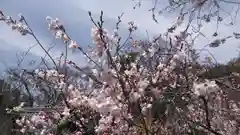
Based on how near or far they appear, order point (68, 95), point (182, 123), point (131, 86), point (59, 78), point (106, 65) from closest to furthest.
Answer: point (106, 65) < point (131, 86) < point (182, 123) < point (68, 95) < point (59, 78)

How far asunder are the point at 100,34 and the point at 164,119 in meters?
0.82

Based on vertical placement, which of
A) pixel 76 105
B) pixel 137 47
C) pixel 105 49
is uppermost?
pixel 137 47

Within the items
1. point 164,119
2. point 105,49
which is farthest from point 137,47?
point 105,49

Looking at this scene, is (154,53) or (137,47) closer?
(154,53)

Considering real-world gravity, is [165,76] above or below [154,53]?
below

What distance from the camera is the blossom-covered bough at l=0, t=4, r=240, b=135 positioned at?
2721mm

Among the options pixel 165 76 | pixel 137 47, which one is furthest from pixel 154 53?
pixel 137 47

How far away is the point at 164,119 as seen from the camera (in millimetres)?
3084

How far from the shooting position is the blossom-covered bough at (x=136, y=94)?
2.72 metres

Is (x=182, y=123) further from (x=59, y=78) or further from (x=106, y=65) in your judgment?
(x=59, y=78)

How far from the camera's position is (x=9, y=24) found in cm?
352

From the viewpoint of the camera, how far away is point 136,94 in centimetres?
277

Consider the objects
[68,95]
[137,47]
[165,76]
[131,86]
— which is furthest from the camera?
[137,47]

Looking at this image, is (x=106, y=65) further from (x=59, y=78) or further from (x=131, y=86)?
(x=59, y=78)
